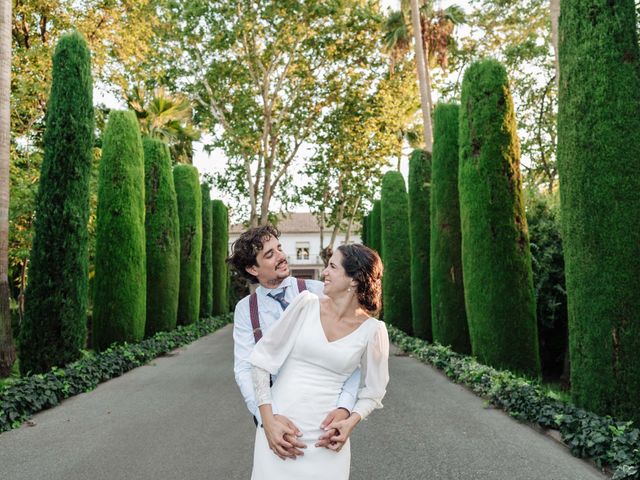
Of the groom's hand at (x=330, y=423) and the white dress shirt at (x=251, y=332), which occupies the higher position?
the white dress shirt at (x=251, y=332)

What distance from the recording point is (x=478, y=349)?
10.4 metres

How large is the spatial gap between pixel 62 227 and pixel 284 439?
9116 millimetres

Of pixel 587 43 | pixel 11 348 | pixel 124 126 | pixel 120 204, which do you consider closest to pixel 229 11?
pixel 124 126

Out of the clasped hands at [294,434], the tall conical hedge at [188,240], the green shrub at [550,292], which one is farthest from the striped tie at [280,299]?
the tall conical hedge at [188,240]

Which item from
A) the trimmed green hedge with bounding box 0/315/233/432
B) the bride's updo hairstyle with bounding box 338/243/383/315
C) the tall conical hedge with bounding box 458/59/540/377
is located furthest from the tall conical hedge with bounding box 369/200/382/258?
the bride's updo hairstyle with bounding box 338/243/383/315

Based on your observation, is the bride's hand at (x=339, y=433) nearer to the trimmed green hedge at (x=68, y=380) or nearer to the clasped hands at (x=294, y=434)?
the clasped hands at (x=294, y=434)

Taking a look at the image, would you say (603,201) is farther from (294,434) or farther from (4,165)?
(4,165)

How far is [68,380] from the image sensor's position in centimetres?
906

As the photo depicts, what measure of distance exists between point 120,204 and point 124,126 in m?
2.06

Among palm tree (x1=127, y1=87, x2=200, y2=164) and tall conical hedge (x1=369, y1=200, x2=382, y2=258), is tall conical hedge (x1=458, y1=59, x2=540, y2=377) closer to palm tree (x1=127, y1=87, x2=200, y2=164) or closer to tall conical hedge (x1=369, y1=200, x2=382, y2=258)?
palm tree (x1=127, y1=87, x2=200, y2=164)

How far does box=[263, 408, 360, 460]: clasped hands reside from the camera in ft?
7.49

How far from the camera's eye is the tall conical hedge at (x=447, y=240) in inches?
512

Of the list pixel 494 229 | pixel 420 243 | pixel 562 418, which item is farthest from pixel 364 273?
pixel 420 243

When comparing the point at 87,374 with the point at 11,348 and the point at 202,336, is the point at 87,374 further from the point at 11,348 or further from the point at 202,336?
the point at 202,336
